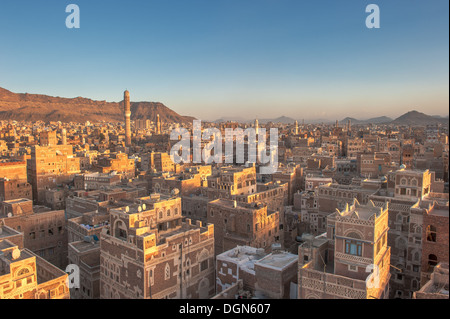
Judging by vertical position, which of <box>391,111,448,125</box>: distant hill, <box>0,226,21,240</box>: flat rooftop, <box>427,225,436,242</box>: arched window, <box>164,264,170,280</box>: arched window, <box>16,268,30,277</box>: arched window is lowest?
<box>164,264,170,280</box>: arched window

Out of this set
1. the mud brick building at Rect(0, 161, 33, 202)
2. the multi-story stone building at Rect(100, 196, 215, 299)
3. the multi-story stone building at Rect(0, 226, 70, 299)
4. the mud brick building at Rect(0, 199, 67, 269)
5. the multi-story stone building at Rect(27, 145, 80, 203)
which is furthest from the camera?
the multi-story stone building at Rect(27, 145, 80, 203)

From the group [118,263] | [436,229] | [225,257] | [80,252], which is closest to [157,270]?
[118,263]

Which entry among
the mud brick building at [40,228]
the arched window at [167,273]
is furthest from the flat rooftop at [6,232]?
the arched window at [167,273]

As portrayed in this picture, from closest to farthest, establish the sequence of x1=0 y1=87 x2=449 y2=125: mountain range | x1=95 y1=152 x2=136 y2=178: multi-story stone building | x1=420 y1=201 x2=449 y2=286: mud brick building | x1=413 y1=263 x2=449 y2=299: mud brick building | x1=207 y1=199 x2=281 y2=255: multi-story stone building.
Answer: x1=413 y1=263 x2=449 y2=299: mud brick building
x1=420 y1=201 x2=449 y2=286: mud brick building
x1=207 y1=199 x2=281 y2=255: multi-story stone building
x1=95 y1=152 x2=136 y2=178: multi-story stone building
x1=0 y1=87 x2=449 y2=125: mountain range

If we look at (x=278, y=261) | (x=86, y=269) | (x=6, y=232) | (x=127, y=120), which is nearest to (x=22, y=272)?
(x=86, y=269)

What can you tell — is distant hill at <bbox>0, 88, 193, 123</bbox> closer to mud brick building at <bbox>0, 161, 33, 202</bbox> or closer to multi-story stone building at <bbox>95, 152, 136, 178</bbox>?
multi-story stone building at <bbox>95, 152, 136, 178</bbox>

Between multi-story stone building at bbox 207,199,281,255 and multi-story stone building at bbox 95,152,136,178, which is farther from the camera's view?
multi-story stone building at bbox 95,152,136,178

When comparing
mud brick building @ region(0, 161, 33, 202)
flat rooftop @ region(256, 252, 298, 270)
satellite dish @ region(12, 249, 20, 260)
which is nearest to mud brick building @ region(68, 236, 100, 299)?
satellite dish @ region(12, 249, 20, 260)

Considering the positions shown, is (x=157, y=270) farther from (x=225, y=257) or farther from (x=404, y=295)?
(x=404, y=295)

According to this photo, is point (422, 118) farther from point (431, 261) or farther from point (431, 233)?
point (431, 261)
